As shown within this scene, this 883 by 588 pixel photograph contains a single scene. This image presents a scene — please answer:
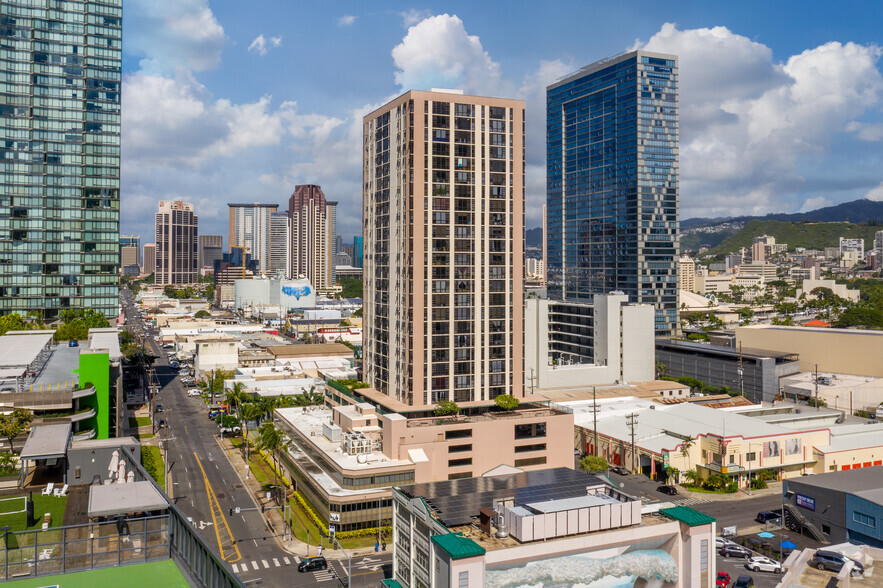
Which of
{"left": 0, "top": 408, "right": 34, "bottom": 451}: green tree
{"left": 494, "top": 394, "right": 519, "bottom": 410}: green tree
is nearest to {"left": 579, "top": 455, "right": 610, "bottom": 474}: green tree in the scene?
{"left": 494, "top": 394, "right": 519, "bottom": 410}: green tree

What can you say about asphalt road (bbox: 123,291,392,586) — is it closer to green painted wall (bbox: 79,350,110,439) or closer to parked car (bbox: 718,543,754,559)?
green painted wall (bbox: 79,350,110,439)

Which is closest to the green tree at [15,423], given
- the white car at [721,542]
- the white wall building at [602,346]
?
the white car at [721,542]

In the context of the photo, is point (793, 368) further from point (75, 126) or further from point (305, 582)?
point (75, 126)

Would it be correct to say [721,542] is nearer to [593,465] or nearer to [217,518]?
[593,465]

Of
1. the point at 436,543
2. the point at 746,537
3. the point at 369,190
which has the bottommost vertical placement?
the point at 746,537

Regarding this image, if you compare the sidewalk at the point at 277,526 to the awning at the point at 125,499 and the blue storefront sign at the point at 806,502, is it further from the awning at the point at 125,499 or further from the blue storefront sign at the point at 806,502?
the blue storefront sign at the point at 806,502

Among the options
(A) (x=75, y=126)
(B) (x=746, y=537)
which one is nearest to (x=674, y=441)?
(B) (x=746, y=537)
